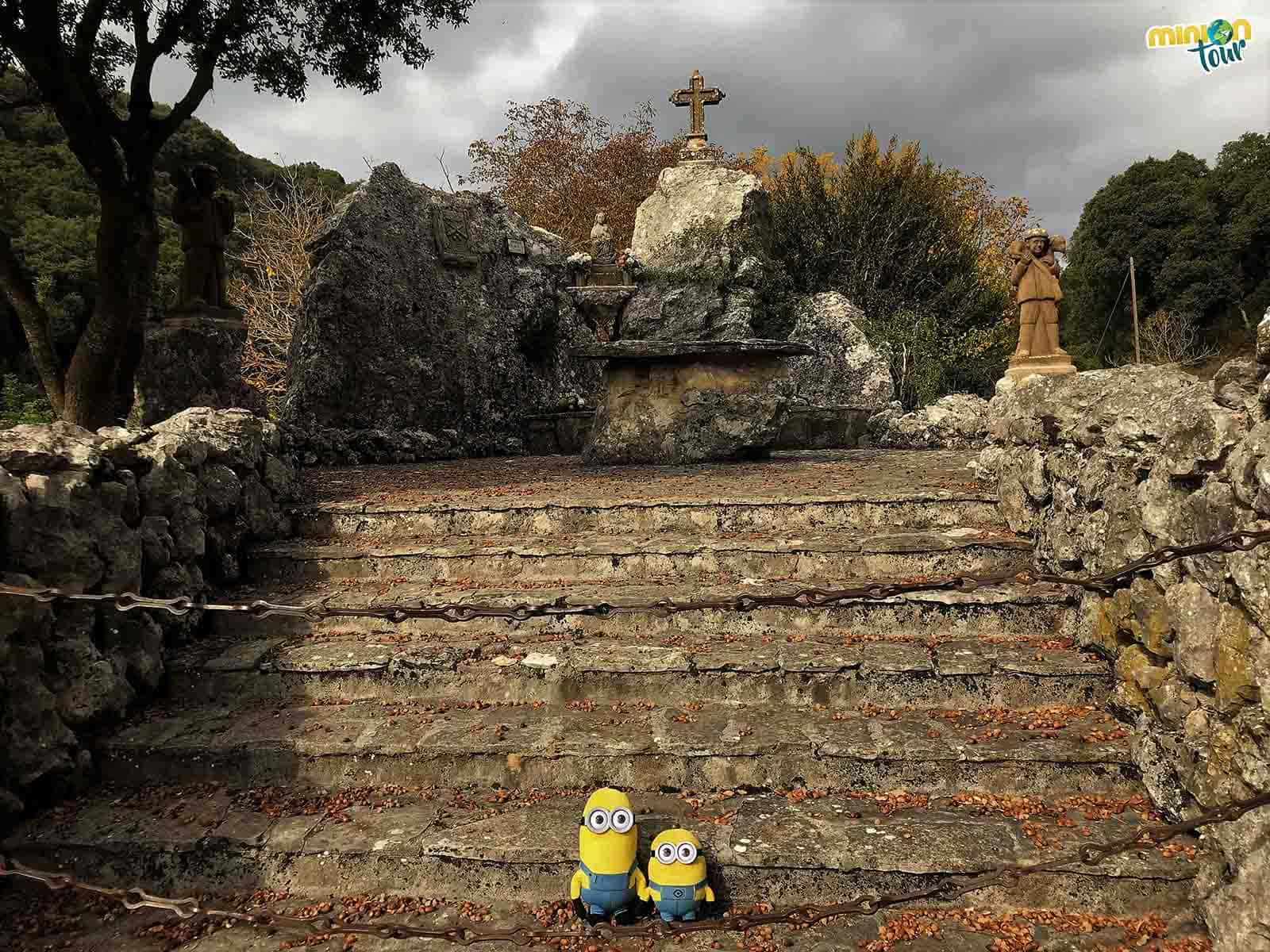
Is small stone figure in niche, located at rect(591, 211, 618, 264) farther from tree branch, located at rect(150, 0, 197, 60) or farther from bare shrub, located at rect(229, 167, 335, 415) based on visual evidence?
tree branch, located at rect(150, 0, 197, 60)

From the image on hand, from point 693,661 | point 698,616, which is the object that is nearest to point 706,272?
point 698,616

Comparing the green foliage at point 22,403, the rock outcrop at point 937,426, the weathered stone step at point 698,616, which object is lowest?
the weathered stone step at point 698,616

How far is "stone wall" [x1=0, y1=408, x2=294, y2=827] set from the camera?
9.86ft

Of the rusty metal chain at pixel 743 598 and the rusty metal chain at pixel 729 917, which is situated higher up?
the rusty metal chain at pixel 743 598

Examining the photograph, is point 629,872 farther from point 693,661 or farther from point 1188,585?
point 1188,585

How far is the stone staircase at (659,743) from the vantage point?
2.66m

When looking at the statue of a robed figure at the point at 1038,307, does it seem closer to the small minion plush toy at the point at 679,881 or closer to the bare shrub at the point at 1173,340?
the small minion plush toy at the point at 679,881

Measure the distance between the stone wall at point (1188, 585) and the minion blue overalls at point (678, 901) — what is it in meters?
1.50

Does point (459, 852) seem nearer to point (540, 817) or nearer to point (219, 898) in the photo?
point (540, 817)

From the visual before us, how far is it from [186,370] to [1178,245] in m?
29.6

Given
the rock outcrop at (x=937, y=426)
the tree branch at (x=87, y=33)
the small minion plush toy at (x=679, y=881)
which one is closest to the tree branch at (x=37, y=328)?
the tree branch at (x=87, y=33)

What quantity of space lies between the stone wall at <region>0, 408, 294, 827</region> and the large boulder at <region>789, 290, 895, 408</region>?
32.4ft

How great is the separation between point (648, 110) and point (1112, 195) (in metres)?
17.0

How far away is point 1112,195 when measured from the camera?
92.6 ft
